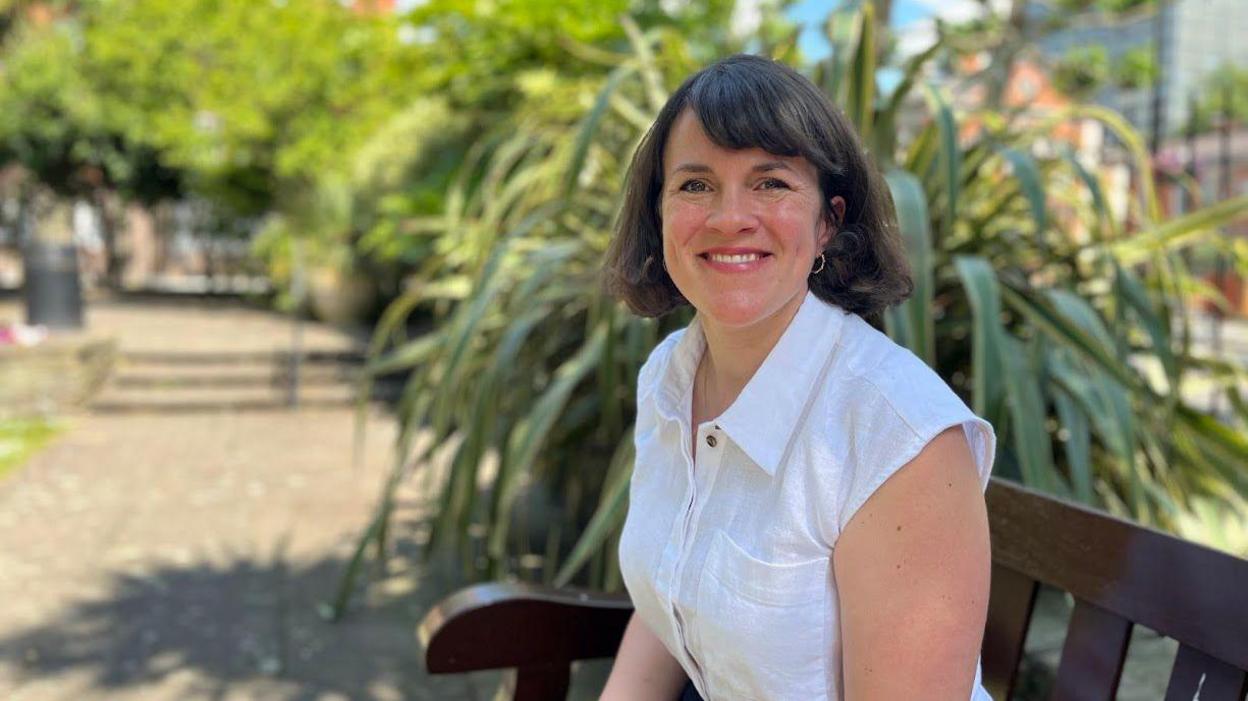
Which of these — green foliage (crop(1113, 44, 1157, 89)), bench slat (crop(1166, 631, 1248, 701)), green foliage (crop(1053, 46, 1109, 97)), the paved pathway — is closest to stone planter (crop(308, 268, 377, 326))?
the paved pathway

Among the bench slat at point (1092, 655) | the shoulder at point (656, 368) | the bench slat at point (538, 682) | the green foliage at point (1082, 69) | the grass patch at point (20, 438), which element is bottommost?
the grass patch at point (20, 438)

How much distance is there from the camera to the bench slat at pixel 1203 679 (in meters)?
1.26

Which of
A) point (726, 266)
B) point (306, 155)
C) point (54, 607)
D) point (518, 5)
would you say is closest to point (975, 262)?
point (726, 266)

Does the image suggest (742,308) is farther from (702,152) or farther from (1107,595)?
(1107,595)

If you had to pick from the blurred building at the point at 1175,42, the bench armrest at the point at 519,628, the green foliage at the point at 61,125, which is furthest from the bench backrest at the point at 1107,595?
the green foliage at the point at 61,125

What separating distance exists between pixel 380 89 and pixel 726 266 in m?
13.5

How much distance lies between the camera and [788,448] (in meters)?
1.29

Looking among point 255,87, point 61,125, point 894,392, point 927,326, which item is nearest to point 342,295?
point 255,87

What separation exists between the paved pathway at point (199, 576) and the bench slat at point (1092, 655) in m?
2.14

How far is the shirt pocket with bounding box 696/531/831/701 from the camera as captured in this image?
1.24 meters

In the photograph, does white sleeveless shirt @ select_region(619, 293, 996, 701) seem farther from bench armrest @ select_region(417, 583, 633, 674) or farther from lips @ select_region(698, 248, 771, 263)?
bench armrest @ select_region(417, 583, 633, 674)

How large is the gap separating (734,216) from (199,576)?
3611 millimetres

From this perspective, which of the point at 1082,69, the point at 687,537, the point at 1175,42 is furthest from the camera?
the point at 1175,42

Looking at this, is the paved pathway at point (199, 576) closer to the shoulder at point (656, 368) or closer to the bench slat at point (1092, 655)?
the shoulder at point (656, 368)
